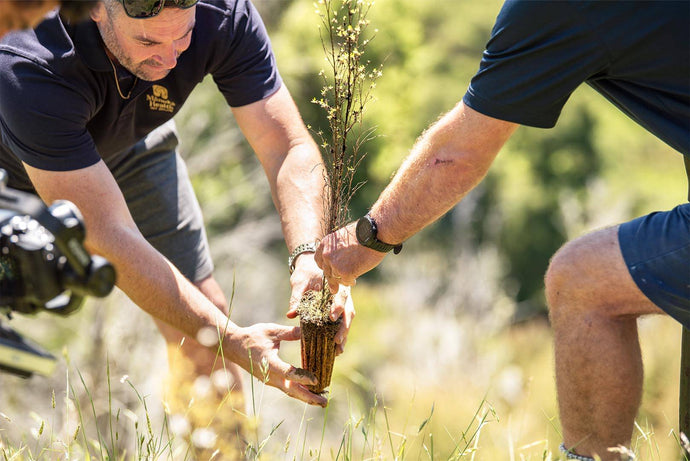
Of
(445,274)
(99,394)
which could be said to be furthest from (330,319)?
(445,274)

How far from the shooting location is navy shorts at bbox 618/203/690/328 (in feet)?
8.14

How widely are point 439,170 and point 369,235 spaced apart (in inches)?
13.5

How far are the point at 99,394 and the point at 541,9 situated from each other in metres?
6.00

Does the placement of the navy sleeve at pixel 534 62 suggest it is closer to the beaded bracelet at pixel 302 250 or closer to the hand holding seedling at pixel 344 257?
the hand holding seedling at pixel 344 257

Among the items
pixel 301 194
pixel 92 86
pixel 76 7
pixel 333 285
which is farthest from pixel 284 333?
pixel 76 7

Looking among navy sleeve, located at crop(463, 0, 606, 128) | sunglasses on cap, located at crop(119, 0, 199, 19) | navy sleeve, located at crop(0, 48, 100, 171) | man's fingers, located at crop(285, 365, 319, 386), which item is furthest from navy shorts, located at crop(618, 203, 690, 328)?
navy sleeve, located at crop(0, 48, 100, 171)

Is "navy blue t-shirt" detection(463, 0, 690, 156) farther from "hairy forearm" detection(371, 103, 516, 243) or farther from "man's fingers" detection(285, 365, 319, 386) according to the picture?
"man's fingers" detection(285, 365, 319, 386)

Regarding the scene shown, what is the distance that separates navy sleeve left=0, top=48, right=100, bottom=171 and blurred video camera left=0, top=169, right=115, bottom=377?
3.37 ft

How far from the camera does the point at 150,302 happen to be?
9.21 ft

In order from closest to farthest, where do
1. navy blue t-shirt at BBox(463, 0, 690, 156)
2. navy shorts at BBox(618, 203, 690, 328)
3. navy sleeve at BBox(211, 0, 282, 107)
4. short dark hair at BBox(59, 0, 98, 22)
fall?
short dark hair at BBox(59, 0, 98, 22)
navy blue t-shirt at BBox(463, 0, 690, 156)
navy shorts at BBox(618, 203, 690, 328)
navy sleeve at BBox(211, 0, 282, 107)

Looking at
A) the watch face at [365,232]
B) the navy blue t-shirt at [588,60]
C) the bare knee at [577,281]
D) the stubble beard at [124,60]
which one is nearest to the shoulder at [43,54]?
the stubble beard at [124,60]

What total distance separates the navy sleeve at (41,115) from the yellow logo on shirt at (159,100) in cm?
40

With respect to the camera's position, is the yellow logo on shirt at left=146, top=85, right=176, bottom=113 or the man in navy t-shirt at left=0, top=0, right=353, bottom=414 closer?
the man in navy t-shirt at left=0, top=0, right=353, bottom=414

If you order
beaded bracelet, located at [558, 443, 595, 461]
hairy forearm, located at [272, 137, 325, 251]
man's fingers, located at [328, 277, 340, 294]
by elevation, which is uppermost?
hairy forearm, located at [272, 137, 325, 251]
